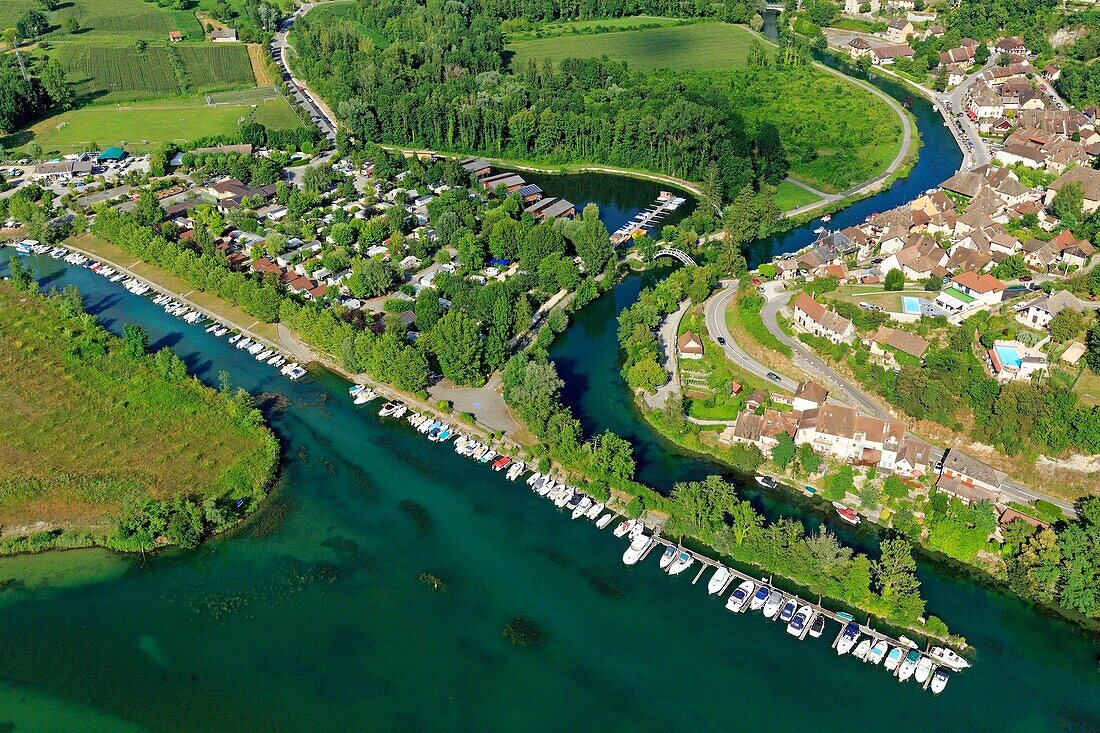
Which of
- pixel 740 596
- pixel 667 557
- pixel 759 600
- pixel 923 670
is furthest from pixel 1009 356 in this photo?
pixel 667 557

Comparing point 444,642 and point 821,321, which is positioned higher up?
point 821,321

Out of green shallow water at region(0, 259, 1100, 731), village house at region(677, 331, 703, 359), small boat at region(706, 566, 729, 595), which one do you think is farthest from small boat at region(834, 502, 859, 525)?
village house at region(677, 331, 703, 359)

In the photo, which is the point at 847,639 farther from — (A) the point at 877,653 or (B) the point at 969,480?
(B) the point at 969,480

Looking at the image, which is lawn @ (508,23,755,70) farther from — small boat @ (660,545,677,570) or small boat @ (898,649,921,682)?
small boat @ (898,649,921,682)

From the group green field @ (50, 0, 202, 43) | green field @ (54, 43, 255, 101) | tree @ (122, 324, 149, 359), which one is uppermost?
green field @ (50, 0, 202, 43)

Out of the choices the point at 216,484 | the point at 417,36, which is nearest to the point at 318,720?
the point at 216,484

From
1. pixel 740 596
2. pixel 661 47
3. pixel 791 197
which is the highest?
pixel 661 47

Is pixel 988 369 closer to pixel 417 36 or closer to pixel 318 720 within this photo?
pixel 318 720
